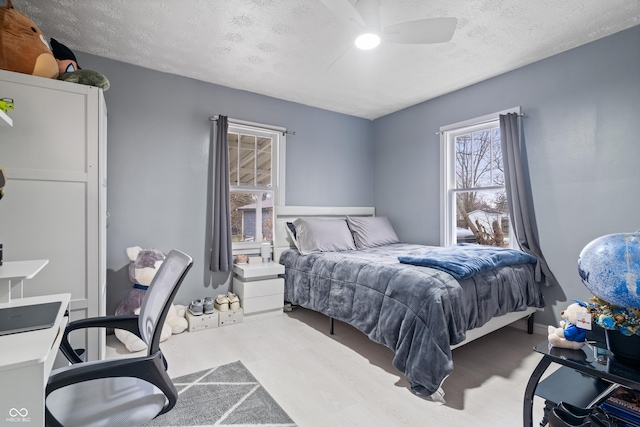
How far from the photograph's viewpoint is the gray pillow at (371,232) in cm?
390

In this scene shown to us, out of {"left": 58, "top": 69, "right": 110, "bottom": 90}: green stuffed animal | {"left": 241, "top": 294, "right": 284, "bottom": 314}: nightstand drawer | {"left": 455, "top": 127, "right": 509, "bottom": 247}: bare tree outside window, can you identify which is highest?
{"left": 58, "top": 69, "right": 110, "bottom": 90}: green stuffed animal

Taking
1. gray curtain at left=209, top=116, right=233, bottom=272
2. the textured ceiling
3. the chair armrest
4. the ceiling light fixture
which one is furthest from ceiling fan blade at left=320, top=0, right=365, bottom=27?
gray curtain at left=209, top=116, right=233, bottom=272

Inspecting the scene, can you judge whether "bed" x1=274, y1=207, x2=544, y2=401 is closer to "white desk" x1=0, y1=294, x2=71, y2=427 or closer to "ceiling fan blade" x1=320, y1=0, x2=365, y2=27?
"ceiling fan blade" x1=320, y1=0, x2=365, y2=27

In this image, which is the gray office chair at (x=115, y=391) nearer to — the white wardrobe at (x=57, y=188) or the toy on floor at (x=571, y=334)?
the white wardrobe at (x=57, y=188)

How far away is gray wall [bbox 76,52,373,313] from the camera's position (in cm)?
300

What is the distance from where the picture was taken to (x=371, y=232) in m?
4.01

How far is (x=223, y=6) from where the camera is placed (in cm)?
219

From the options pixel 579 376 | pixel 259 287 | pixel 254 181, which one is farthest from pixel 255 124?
pixel 579 376

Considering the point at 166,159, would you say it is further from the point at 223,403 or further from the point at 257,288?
the point at 223,403

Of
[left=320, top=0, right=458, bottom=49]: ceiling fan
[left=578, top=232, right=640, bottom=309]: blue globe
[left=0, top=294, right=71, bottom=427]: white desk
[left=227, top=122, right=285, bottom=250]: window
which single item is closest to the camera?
[left=0, top=294, right=71, bottom=427]: white desk

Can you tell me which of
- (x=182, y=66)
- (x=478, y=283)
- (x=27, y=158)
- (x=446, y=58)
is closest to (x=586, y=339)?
(x=478, y=283)

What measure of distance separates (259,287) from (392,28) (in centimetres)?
262

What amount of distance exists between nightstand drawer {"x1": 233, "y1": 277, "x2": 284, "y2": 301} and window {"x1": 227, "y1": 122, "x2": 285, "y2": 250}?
0.48 metres

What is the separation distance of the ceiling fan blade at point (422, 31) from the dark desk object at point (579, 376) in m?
1.85
